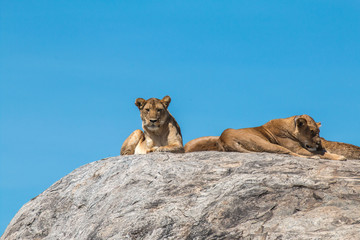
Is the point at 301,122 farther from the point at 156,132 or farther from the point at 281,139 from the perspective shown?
the point at 156,132

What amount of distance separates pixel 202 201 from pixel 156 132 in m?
4.85

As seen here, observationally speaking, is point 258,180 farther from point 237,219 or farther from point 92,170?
point 92,170

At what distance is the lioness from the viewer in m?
16.4

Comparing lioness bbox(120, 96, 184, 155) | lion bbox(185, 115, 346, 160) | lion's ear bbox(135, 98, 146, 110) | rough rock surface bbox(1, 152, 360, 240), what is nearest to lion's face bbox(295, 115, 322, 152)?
lion bbox(185, 115, 346, 160)

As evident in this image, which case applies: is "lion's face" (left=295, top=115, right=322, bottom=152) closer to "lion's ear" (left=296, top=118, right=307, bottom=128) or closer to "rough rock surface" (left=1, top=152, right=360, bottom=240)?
"lion's ear" (left=296, top=118, right=307, bottom=128)

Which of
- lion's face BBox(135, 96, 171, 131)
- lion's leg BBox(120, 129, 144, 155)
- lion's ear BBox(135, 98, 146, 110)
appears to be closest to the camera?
lion's face BBox(135, 96, 171, 131)

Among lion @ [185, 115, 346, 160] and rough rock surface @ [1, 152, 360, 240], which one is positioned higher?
lion @ [185, 115, 346, 160]

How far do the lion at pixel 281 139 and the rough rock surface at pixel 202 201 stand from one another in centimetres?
183

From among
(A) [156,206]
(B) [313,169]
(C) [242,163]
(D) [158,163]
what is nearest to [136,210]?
(A) [156,206]

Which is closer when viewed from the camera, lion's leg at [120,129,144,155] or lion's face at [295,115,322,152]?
lion's face at [295,115,322,152]

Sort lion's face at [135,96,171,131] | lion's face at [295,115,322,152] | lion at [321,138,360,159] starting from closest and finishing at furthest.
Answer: lion's face at [135,96,171,131], lion's face at [295,115,322,152], lion at [321,138,360,159]

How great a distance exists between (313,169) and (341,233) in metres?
2.48

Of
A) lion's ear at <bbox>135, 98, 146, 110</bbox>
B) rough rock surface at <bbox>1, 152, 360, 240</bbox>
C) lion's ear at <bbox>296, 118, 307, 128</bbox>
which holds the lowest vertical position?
rough rock surface at <bbox>1, 152, 360, 240</bbox>

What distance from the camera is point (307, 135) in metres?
16.6
